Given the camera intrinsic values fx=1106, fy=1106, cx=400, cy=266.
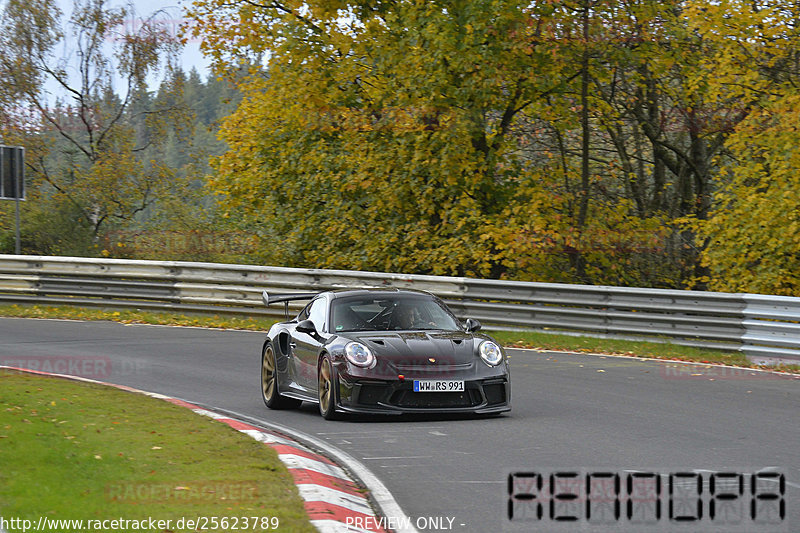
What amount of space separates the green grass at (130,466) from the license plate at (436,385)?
183 centimetres

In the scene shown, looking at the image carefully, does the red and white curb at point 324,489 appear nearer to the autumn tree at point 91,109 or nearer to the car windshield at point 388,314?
the car windshield at point 388,314

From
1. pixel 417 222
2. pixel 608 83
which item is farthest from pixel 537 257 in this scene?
pixel 608 83

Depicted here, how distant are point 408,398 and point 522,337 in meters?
8.84

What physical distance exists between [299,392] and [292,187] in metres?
14.3

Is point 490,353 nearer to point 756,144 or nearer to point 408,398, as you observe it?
point 408,398

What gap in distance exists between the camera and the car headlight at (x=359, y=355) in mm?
10633

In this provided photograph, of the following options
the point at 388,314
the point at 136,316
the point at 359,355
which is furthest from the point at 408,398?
the point at 136,316

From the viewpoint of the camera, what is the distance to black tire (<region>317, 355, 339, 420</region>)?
10.9m

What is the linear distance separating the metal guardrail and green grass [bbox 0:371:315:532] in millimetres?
9001

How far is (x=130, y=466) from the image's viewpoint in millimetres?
7832

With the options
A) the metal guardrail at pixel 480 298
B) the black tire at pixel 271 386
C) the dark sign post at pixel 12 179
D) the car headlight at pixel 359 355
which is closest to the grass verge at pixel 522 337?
the metal guardrail at pixel 480 298

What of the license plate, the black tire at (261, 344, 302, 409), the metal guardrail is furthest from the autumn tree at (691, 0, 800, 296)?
the license plate

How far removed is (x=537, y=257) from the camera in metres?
23.4

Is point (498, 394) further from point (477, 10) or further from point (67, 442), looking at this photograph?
point (477, 10)
